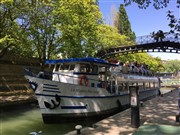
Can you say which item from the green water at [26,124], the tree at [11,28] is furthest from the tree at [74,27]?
the green water at [26,124]

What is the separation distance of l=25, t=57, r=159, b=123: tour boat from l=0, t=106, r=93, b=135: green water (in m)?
0.52

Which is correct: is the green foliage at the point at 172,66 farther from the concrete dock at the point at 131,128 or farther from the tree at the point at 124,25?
the concrete dock at the point at 131,128

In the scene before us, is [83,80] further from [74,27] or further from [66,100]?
[74,27]

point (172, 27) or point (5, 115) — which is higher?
point (172, 27)

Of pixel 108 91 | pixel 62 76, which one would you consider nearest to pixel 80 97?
pixel 62 76

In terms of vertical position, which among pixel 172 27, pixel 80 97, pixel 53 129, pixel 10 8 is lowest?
pixel 53 129

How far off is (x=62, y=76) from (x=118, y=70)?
17.2ft

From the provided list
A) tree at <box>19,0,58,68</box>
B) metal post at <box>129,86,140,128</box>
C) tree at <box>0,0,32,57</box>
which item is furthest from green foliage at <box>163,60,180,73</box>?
metal post at <box>129,86,140,128</box>

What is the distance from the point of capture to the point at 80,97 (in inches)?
641

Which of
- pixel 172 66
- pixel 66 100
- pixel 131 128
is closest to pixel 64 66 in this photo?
pixel 66 100

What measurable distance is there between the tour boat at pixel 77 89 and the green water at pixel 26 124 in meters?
0.52

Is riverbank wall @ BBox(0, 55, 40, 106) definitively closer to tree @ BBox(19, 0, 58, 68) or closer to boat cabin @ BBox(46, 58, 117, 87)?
tree @ BBox(19, 0, 58, 68)

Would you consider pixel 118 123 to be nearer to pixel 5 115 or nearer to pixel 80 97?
pixel 80 97

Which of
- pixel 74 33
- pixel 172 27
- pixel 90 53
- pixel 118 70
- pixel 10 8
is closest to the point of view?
pixel 172 27
